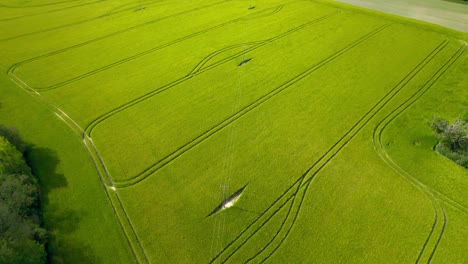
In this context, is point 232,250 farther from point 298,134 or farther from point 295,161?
point 298,134

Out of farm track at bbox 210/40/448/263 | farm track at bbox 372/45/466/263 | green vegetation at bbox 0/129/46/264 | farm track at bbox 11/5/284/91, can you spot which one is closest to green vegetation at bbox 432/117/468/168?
farm track at bbox 372/45/466/263

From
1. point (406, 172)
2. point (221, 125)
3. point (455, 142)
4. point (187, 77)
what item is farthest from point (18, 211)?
point (455, 142)

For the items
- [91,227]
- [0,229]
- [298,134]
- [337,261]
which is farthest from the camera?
[298,134]

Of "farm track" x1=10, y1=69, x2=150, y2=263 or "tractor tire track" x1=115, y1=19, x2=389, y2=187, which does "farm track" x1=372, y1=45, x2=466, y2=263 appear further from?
"farm track" x1=10, y1=69, x2=150, y2=263

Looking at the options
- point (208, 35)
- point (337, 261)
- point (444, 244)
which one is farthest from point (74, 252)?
point (208, 35)

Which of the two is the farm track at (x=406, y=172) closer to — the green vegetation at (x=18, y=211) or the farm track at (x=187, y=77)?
the farm track at (x=187, y=77)

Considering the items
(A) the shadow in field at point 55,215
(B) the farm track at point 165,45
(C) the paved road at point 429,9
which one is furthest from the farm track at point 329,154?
(B) the farm track at point 165,45

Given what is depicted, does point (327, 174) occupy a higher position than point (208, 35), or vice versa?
point (208, 35)
